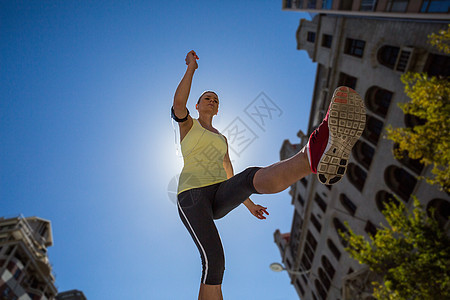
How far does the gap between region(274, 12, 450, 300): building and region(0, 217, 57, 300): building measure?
33.0m

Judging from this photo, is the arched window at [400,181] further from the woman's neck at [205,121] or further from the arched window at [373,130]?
the woman's neck at [205,121]

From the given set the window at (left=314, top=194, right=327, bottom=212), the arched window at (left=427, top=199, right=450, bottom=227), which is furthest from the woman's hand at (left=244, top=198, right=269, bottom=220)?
the window at (left=314, top=194, right=327, bottom=212)

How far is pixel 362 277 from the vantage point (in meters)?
15.5

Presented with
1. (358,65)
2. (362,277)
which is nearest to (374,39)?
(358,65)

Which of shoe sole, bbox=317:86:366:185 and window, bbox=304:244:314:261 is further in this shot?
window, bbox=304:244:314:261

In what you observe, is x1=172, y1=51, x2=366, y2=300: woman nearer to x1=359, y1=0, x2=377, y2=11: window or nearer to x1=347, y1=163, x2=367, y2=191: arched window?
x1=359, y1=0, x2=377, y2=11: window

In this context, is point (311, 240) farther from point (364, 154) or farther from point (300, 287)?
point (364, 154)

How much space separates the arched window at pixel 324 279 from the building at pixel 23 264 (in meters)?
32.6

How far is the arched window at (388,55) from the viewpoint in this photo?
47.0 ft

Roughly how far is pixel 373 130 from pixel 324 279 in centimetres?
1571

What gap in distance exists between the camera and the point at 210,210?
2719 millimetres

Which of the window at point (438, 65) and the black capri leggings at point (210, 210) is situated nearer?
the black capri leggings at point (210, 210)

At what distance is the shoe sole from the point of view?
221 centimetres

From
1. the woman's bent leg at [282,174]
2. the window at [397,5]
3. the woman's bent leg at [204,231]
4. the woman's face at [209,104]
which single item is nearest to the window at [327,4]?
the window at [397,5]
